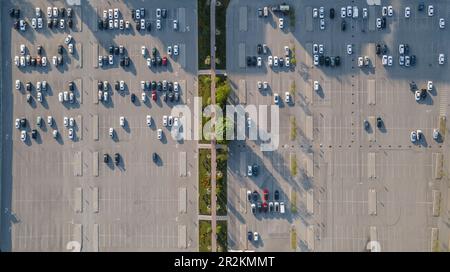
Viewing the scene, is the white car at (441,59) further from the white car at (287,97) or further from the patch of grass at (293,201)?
the patch of grass at (293,201)

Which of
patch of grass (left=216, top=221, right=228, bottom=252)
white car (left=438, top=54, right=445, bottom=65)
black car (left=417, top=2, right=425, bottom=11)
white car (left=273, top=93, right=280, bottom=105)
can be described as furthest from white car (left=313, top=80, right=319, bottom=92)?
patch of grass (left=216, top=221, right=228, bottom=252)

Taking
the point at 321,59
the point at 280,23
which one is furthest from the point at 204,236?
the point at 280,23

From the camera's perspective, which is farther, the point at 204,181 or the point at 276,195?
the point at 204,181

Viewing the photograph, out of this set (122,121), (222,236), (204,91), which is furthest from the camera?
(122,121)

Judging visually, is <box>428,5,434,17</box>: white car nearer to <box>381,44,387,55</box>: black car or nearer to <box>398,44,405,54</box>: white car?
<box>398,44,405,54</box>: white car

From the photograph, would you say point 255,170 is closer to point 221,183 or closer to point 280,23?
point 221,183

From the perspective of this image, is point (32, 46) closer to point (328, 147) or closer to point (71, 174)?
point (71, 174)

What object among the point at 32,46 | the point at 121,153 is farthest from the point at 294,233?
the point at 32,46
